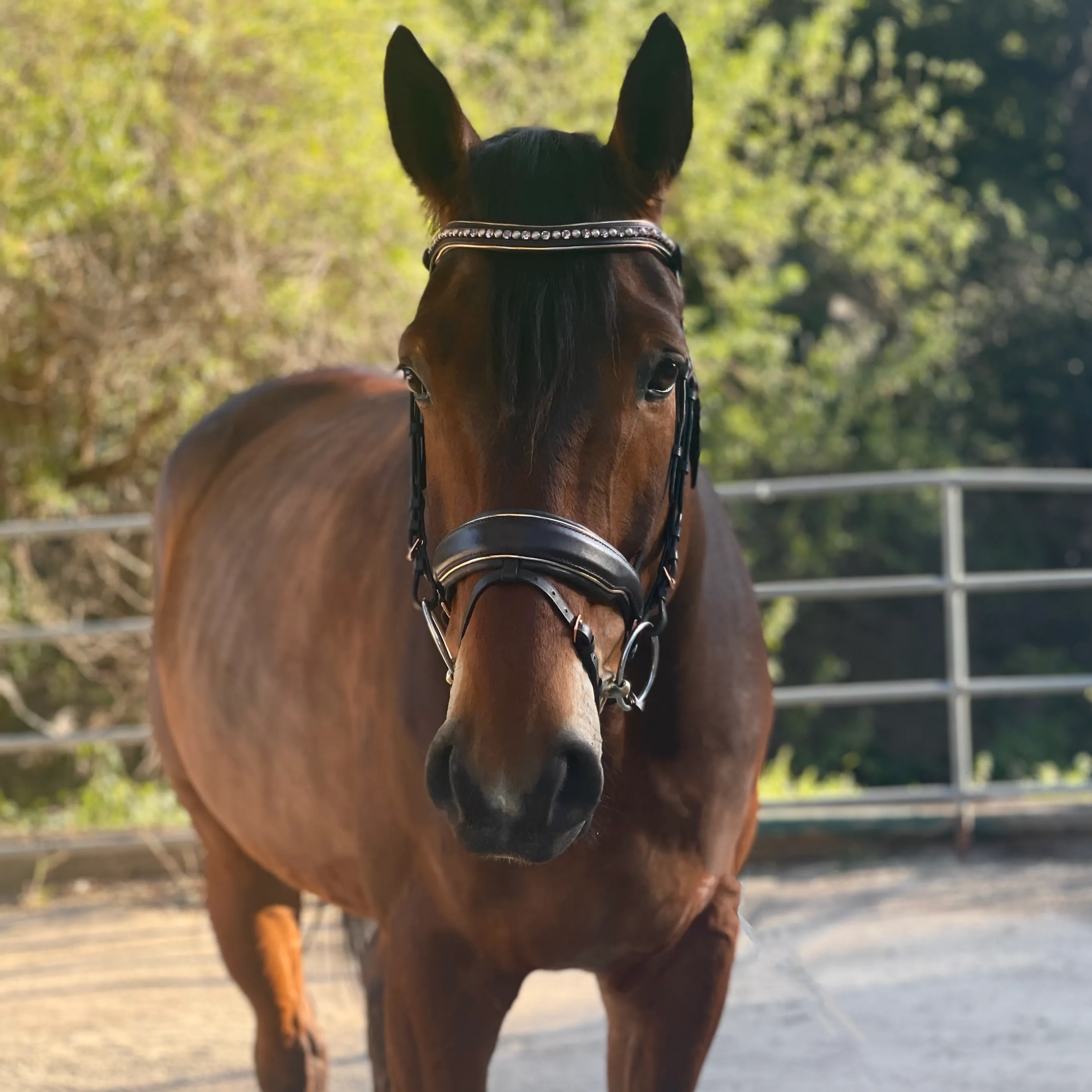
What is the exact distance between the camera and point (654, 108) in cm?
169

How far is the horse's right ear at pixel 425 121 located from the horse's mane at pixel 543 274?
58 mm

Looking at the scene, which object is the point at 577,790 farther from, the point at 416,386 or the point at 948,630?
the point at 948,630

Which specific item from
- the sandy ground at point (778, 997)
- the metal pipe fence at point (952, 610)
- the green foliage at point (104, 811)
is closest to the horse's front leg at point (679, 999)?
the sandy ground at point (778, 997)

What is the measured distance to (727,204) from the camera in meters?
11.8

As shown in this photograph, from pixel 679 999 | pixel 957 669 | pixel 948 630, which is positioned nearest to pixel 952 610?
pixel 948 630

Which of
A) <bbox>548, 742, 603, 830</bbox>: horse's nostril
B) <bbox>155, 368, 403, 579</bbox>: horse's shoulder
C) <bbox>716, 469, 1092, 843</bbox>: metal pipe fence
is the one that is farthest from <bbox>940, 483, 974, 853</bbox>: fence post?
<bbox>548, 742, 603, 830</bbox>: horse's nostril

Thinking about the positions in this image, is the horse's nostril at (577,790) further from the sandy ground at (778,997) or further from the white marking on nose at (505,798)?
the sandy ground at (778,997)

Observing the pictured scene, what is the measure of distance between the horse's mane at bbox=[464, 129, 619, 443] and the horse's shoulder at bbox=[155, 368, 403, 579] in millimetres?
1601

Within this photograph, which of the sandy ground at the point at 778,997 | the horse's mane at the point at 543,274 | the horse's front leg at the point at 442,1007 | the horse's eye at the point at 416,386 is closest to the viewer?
the horse's mane at the point at 543,274

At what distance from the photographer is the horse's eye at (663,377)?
61.8 inches

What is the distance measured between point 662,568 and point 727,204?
1069cm

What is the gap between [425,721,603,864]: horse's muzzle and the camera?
135cm

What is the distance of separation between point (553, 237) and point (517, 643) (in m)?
0.48

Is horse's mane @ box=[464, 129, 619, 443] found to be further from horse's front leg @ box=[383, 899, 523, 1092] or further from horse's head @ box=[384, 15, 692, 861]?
horse's front leg @ box=[383, 899, 523, 1092]
